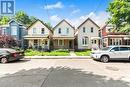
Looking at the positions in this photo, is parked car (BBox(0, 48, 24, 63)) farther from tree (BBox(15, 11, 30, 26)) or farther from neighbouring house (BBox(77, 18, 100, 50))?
tree (BBox(15, 11, 30, 26))

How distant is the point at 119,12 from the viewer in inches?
1300

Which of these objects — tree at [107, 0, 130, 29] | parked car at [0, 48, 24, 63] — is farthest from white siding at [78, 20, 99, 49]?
parked car at [0, 48, 24, 63]

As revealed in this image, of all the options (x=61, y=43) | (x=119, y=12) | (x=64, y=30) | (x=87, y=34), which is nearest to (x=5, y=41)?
(x=64, y=30)

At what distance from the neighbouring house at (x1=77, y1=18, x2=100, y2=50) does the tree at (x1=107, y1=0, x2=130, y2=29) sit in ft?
34.5

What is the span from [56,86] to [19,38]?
3839cm

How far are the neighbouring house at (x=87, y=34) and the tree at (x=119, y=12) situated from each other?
10526 mm

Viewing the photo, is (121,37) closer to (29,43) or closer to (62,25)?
(62,25)

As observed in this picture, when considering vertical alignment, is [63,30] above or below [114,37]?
above

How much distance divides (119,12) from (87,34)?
1367 centimetres

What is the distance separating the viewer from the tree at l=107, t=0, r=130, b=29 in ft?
106

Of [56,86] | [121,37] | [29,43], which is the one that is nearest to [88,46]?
[121,37]

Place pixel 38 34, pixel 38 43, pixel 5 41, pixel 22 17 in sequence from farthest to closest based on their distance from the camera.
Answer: pixel 22 17 → pixel 38 43 → pixel 38 34 → pixel 5 41

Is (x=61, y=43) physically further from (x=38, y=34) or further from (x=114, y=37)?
(x=114, y=37)

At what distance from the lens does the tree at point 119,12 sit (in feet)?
106
